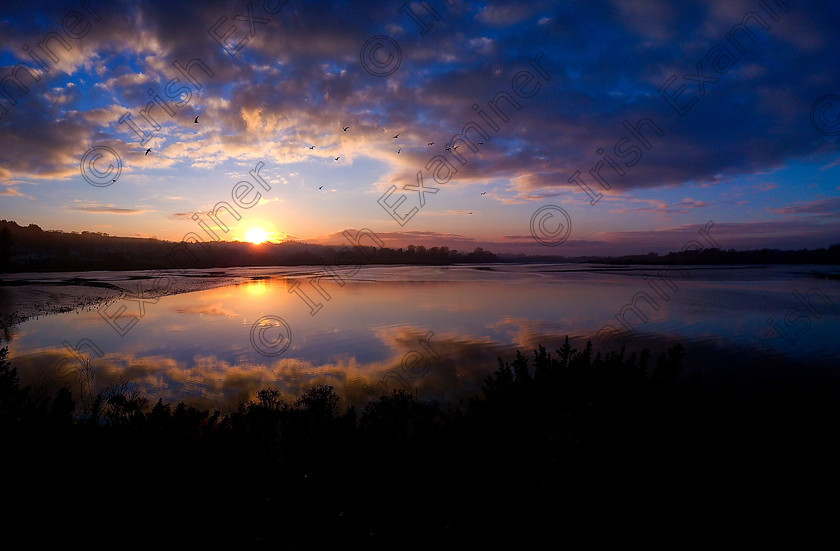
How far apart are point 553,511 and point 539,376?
3610 millimetres

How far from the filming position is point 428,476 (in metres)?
3.62

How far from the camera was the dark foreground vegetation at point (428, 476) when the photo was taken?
267cm

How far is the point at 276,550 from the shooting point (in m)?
2.50

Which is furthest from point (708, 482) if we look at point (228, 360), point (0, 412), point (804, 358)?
point (804, 358)

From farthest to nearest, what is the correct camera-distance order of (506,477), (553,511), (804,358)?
(804,358), (506,477), (553,511)

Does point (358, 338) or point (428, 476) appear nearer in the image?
point (428, 476)

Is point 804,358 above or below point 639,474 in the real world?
below

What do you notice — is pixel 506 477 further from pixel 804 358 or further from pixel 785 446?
pixel 804 358

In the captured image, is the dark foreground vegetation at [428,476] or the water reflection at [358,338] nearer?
the dark foreground vegetation at [428,476]

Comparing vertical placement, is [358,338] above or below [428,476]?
below

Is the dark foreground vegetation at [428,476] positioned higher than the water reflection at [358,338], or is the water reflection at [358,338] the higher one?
the dark foreground vegetation at [428,476]

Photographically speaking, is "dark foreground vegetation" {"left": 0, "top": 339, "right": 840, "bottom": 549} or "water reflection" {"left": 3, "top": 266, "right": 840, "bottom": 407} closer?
"dark foreground vegetation" {"left": 0, "top": 339, "right": 840, "bottom": 549}

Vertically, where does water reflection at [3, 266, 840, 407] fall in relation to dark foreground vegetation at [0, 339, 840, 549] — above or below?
below

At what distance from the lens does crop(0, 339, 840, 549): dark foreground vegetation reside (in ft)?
8.75
